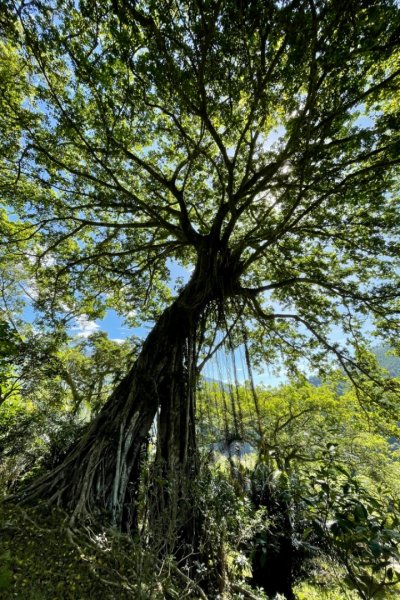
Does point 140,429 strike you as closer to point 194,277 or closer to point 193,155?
point 194,277

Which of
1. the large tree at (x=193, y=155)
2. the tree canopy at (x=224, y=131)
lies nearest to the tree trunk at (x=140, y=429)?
the large tree at (x=193, y=155)

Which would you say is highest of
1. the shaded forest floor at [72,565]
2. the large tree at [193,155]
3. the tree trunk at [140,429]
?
the large tree at [193,155]

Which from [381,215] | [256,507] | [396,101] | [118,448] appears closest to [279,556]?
[256,507]

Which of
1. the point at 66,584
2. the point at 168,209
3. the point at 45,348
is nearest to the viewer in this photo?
the point at 66,584

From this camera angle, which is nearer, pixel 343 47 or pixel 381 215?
pixel 343 47

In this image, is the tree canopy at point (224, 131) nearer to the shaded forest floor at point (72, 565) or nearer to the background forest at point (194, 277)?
the background forest at point (194, 277)

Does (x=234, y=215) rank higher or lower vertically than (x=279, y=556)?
higher


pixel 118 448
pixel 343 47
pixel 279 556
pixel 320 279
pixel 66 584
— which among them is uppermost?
pixel 343 47

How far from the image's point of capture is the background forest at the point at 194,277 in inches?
68.8

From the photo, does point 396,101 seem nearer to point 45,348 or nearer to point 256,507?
point 256,507

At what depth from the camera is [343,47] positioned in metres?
2.40

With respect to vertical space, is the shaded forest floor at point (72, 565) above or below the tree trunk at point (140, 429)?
below

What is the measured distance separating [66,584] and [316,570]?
A: 3.97 metres

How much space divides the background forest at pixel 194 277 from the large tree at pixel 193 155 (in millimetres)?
26
